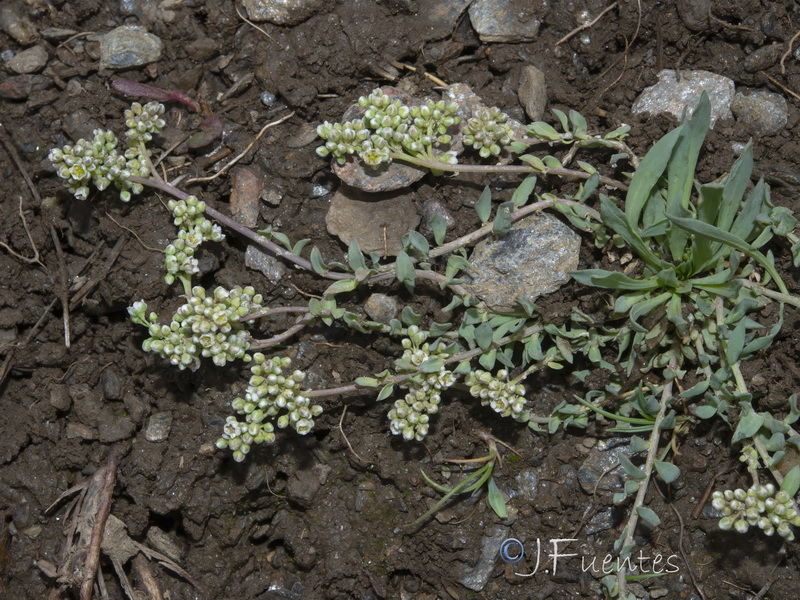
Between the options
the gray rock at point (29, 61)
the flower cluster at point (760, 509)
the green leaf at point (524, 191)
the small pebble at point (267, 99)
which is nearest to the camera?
the flower cluster at point (760, 509)

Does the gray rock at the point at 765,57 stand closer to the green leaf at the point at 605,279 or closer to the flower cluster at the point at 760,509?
the green leaf at the point at 605,279

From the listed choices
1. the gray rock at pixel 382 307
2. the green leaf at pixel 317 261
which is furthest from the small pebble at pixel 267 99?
the gray rock at pixel 382 307

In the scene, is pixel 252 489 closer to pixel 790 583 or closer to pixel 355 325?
pixel 355 325

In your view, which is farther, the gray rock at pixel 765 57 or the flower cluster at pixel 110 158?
the gray rock at pixel 765 57

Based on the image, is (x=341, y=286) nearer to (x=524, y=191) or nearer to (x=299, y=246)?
(x=299, y=246)

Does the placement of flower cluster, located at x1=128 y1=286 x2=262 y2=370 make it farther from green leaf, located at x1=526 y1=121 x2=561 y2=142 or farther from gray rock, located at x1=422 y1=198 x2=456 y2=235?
green leaf, located at x1=526 y1=121 x2=561 y2=142

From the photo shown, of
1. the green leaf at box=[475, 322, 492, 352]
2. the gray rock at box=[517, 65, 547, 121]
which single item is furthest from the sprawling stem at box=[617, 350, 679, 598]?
the gray rock at box=[517, 65, 547, 121]

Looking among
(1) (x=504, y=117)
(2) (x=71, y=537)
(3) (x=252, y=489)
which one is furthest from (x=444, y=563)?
(1) (x=504, y=117)

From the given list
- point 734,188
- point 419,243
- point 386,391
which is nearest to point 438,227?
point 419,243
